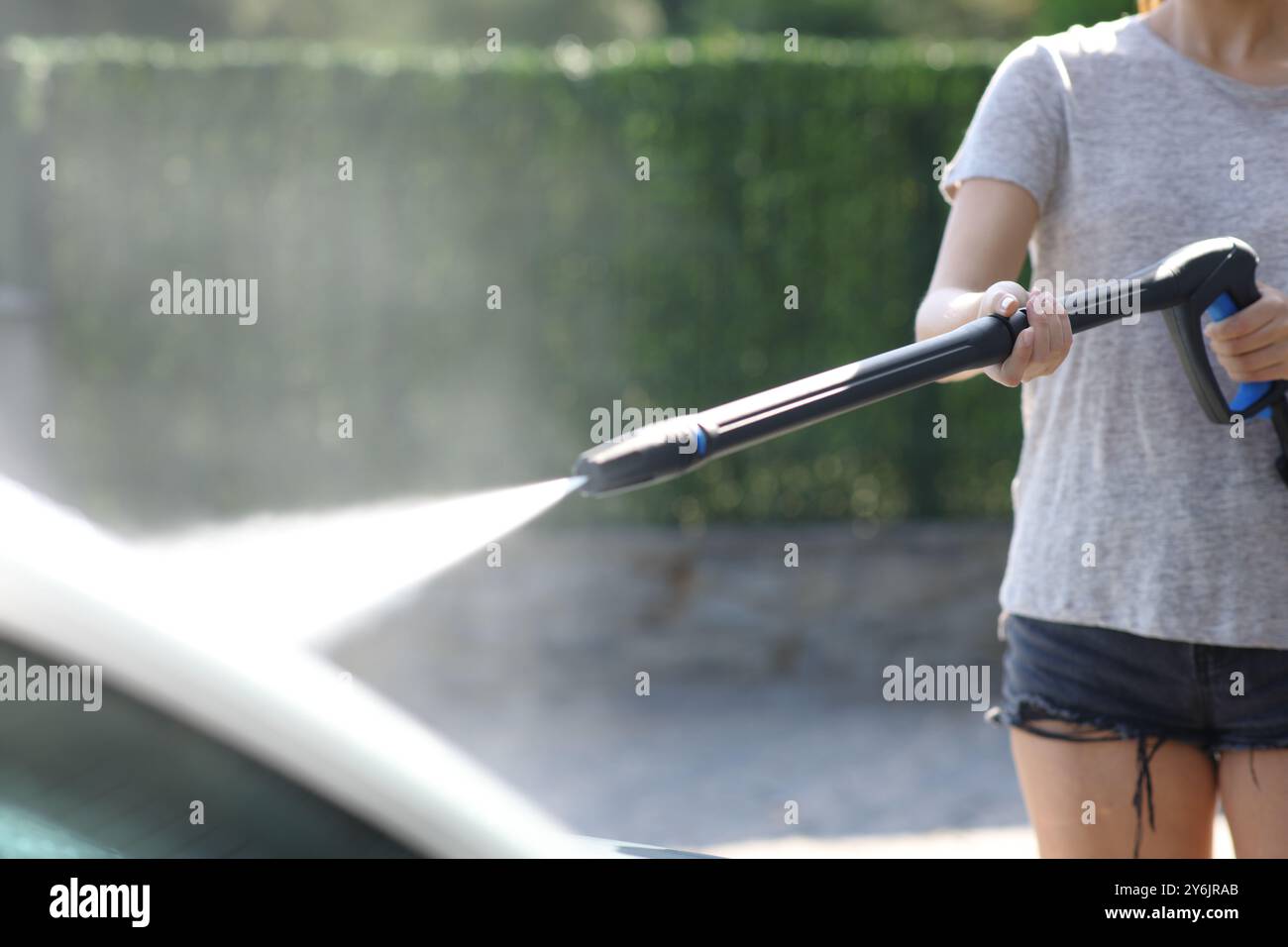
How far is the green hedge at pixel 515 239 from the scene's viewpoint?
22.2ft

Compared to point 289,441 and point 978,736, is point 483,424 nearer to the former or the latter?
point 289,441

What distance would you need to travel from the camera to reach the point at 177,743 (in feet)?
3.00

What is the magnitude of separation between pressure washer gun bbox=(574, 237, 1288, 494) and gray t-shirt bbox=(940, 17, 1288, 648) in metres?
0.08

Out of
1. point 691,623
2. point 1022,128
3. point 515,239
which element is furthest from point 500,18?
point 1022,128

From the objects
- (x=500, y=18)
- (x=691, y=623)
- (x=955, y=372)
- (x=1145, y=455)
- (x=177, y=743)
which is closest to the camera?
(x=177, y=743)

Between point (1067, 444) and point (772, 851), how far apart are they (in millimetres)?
3098

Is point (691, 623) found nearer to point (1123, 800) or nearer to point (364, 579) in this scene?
point (1123, 800)

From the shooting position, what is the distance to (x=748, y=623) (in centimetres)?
659

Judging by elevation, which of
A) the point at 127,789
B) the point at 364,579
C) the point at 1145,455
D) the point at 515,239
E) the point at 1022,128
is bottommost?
the point at 127,789

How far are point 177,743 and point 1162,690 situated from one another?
4.99ft

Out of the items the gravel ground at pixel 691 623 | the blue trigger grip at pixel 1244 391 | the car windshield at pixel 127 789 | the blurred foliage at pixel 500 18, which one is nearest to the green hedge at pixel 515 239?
the gravel ground at pixel 691 623

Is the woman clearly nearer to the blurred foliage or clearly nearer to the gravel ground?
the gravel ground

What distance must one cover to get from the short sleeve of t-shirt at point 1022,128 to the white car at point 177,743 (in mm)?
1405
